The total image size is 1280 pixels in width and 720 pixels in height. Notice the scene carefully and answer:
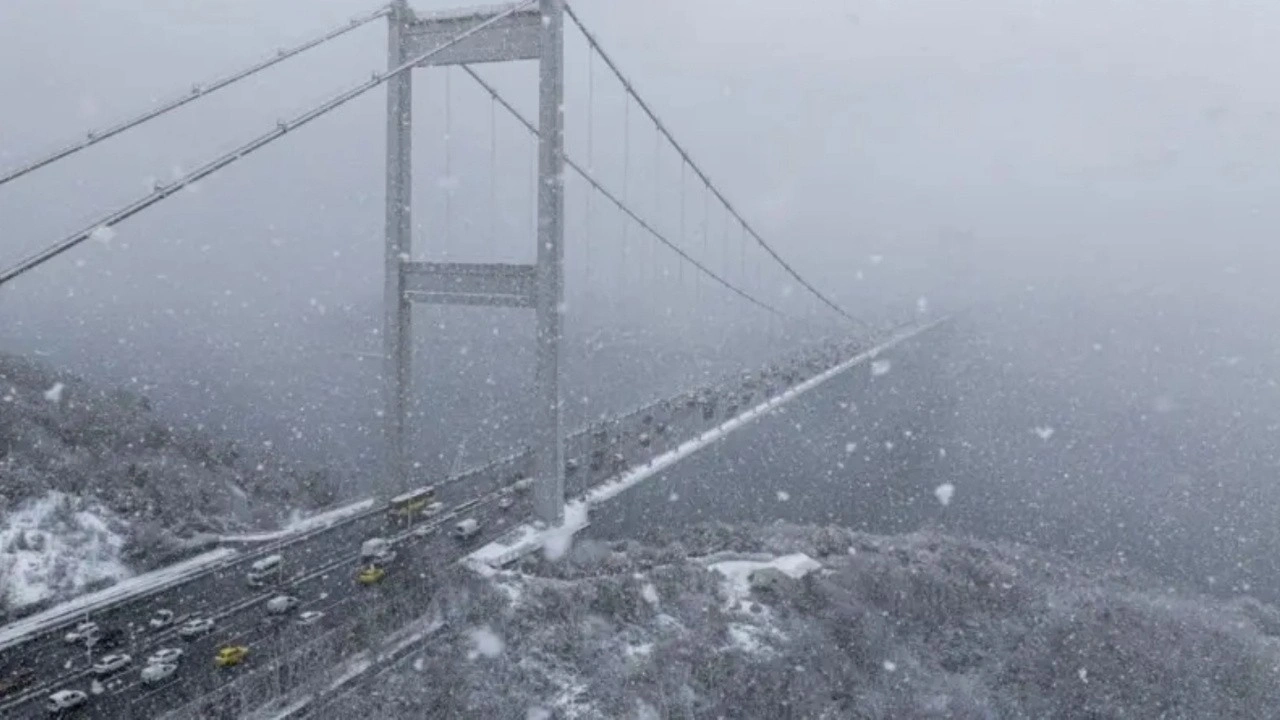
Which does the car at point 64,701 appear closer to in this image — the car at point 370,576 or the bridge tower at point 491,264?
the car at point 370,576

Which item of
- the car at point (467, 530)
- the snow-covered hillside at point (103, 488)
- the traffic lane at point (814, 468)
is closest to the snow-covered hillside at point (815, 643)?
the traffic lane at point (814, 468)

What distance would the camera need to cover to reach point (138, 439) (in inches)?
909

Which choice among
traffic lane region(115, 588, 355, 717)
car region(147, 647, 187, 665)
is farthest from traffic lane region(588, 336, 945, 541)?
car region(147, 647, 187, 665)

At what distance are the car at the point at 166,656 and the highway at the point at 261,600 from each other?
0.38 ft

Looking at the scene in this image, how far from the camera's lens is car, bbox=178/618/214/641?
1152 cm

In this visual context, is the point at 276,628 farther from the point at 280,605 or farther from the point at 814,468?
the point at 814,468

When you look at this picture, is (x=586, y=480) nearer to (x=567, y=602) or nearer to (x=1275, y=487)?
(x=567, y=602)

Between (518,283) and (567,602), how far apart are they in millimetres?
5122

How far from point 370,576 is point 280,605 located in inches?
54.6

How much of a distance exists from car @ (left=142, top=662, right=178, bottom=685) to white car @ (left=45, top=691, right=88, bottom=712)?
Result: 0.58m

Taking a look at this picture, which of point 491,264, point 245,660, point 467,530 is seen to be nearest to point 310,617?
point 245,660

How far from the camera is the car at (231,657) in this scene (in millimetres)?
10469

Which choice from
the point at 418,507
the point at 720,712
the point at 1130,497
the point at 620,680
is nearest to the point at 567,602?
the point at 620,680

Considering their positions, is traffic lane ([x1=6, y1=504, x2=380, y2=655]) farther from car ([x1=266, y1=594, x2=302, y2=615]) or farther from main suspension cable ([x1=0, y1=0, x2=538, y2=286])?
main suspension cable ([x1=0, y1=0, x2=538, y2=286])
